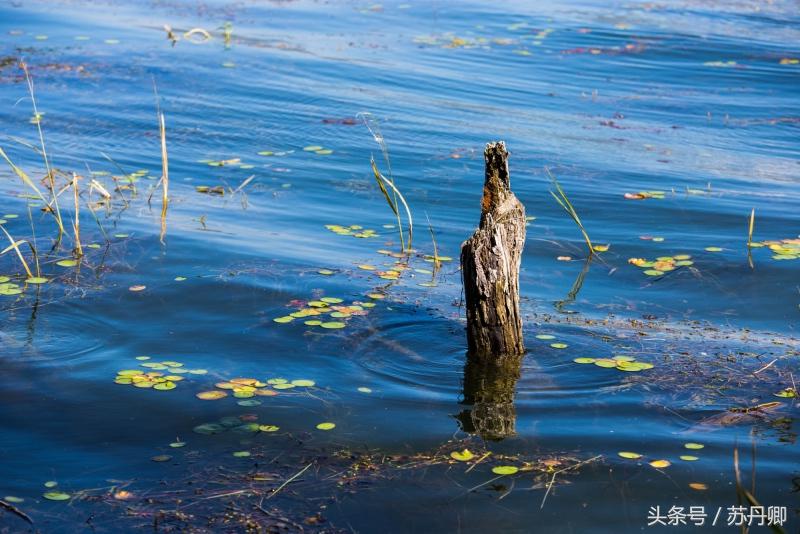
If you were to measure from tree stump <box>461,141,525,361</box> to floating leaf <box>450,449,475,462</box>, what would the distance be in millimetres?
968

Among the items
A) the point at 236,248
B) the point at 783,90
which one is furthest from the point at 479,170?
the point at 783,90

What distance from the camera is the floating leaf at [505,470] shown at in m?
4.53

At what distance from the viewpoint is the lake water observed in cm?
442

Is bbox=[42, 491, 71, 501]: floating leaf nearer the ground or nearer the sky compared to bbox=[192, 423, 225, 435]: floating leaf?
nearer the ground

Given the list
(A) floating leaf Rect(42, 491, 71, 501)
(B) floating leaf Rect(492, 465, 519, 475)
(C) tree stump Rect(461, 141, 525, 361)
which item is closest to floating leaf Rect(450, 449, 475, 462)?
(B) floating leaf Rect(492, 465, 519, 475)

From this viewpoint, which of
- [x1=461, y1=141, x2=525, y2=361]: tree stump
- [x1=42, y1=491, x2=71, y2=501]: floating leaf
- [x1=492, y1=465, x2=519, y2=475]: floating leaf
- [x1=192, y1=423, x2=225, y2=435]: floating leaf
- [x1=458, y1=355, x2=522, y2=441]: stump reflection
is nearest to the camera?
[x1=42, y1=491, x2=71, y2=501]: floating leaf

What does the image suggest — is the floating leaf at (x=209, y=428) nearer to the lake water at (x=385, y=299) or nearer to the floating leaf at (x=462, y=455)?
the lake water at (x=385, y=299)

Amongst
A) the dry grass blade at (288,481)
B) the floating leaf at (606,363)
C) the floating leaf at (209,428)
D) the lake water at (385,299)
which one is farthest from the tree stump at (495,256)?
the floating leaf at (209,428)

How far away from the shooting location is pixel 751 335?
610cm

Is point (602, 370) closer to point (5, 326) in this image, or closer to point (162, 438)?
point (162, 438)

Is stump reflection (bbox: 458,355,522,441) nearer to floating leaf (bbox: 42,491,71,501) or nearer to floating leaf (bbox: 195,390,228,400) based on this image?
floating leaf (bbox: 195,390,228,400)

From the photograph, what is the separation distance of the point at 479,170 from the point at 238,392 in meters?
4.94

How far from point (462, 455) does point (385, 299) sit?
78.3 inches

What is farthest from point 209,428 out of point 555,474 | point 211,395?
point 555,474
